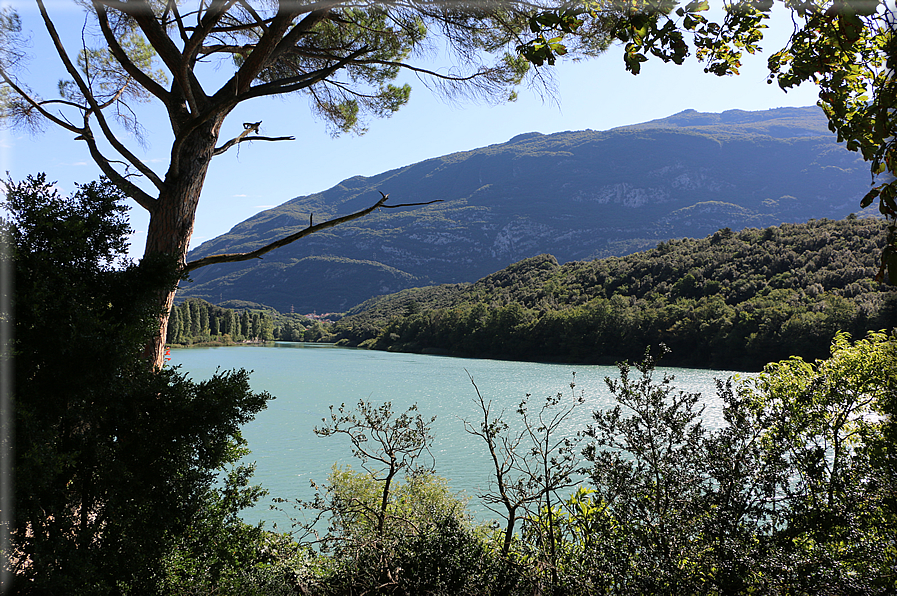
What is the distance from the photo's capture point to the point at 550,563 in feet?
6.66

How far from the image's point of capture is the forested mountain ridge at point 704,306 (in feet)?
86.0

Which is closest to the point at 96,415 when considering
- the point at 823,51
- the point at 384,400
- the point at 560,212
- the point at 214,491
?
the point at 214,491

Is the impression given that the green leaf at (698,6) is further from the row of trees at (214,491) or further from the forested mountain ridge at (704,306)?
the forested mountain ridge at (704,306)

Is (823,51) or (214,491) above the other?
(823,51)

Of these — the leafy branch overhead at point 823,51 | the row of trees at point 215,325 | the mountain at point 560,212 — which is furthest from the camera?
the mountain at point 560,212

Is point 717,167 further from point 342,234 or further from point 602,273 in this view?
point 602,273

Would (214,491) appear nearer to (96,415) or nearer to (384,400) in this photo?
(96,415)

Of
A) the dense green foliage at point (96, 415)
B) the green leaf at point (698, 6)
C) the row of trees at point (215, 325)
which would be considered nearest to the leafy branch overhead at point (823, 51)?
the green leaf at point (698, 6)

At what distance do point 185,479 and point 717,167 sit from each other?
172847 mm

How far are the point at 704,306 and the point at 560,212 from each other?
125797mm

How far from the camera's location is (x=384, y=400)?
16.7 meters

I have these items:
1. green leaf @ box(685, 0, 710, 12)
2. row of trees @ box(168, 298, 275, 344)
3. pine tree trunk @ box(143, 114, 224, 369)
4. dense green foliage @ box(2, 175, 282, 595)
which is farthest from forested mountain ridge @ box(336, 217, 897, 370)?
dense green foliage @ box(2, 175, 282, 595)

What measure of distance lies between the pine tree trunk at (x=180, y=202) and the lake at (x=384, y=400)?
2.73 meters

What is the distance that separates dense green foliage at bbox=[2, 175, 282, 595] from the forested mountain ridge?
26686 mm
